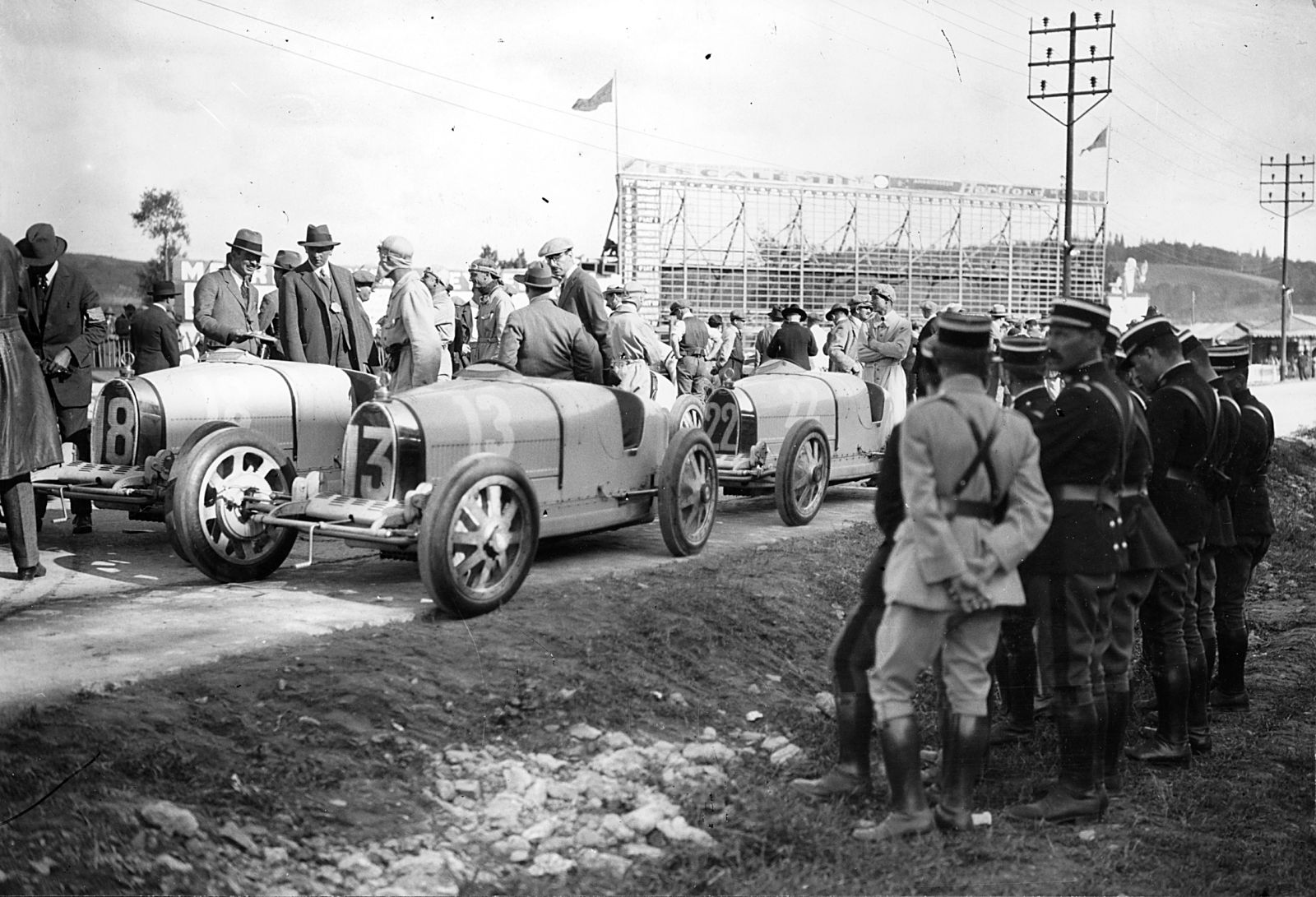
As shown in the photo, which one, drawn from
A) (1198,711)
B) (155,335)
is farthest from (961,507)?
(155,335)

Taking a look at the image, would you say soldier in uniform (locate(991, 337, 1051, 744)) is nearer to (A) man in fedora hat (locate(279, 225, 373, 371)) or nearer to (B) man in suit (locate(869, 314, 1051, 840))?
(B) man in suit (locate(869, 314, 1051, 840))

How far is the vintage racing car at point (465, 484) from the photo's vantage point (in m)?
5.95

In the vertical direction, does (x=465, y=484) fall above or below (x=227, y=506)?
above

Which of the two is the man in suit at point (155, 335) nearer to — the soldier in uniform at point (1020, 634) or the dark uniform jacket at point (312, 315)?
Result: the dark uniform jacket at point (312, 315)

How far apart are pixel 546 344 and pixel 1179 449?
360 centimetres

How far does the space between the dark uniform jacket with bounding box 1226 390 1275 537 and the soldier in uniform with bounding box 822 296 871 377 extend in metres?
5.99

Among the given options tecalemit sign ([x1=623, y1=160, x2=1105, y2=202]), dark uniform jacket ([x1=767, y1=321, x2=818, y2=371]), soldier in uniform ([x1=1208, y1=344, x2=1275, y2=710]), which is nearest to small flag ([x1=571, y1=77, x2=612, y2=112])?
tecalemit sign ([x1=623, y1=160, x2=1105, y2=202])

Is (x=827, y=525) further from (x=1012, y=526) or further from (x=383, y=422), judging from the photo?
(x=1012, y=526)

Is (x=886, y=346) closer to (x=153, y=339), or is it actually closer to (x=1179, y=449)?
(x=153, y=339)

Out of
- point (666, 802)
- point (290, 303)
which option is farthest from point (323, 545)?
point (666, 802)

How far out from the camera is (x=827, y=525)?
969cm

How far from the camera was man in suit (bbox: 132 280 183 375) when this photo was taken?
35.9ft

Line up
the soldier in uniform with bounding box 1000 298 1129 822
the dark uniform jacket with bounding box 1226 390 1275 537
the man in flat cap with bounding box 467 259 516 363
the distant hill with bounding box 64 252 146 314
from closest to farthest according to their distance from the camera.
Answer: the soldier in uniform with bounding box 1000 298 1129 822 < the dark uniform jacket with bounding box 1226 390 1275 537 < the distant hill with bounding box 64 252 146 314 < the man in flat cap with bounding box 467 259 516 363

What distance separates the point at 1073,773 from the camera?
4.54 metres
